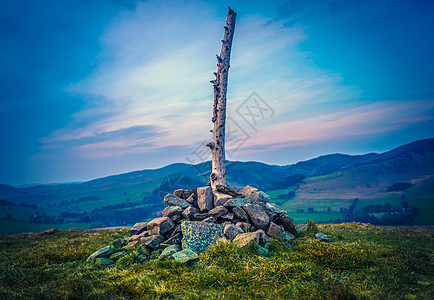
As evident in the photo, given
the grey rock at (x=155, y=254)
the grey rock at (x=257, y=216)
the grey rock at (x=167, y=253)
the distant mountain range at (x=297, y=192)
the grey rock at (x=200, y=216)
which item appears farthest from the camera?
the distant mountain range at (x=297, y=192)

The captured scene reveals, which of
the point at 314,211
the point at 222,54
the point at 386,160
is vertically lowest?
the point at 314,211

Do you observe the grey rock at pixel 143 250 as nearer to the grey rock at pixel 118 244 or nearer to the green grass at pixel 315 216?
the grey rock at pixel 118 244

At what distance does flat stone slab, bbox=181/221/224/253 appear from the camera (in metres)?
8.71

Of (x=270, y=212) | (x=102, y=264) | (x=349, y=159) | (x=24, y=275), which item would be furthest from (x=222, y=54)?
(x=349, y=159)

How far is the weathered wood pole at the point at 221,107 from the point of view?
14094 mm

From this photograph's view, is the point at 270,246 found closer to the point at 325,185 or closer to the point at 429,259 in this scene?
the point at 429,259

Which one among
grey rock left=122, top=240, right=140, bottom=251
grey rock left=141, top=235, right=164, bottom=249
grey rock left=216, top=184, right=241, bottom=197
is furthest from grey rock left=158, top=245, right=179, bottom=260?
grey rock left=216, top=184, right=241, bottom=197

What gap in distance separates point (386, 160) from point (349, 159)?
25120 millimetres

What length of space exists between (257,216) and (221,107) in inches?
287

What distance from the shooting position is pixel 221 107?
14281 mm

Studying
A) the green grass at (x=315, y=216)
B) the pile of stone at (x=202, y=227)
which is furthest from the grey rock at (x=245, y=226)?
the green grass at (x=315, y=216)

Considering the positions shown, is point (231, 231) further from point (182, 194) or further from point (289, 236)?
point (182, 194)

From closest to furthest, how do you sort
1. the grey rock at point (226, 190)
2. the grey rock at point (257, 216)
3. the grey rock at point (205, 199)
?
the grey rock at point (257, 216)
the grey rock at point (205, 199)
the grey rock at point (226, 190)

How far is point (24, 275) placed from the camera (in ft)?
22.0
